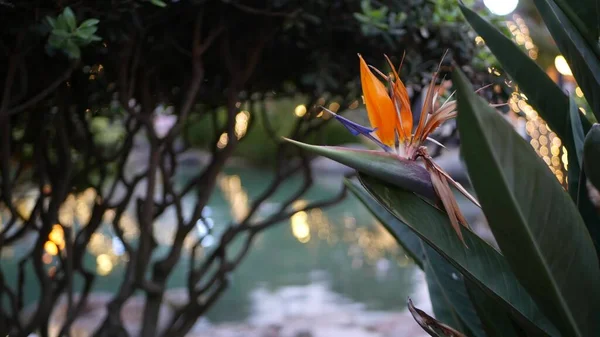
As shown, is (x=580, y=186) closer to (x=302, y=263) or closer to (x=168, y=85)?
(x=168, y=85)

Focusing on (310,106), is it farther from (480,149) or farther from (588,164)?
(480,149)

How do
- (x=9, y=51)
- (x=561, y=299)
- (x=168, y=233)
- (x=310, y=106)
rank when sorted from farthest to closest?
(x=168, y=233)
(x=310, y=106)
(x=9, y=51)
(x=561, y=299)

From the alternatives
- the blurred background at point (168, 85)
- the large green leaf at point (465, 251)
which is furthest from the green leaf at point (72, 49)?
the large green leaf at point (465, 251)

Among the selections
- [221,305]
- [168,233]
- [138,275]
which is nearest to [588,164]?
[138,275]

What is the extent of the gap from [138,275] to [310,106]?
791 mm

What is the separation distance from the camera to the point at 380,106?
2.64 feet

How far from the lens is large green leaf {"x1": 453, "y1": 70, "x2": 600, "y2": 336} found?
24.6 inches

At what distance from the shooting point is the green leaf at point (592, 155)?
2.61 feet

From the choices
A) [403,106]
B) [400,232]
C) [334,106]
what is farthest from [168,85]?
[403,106]

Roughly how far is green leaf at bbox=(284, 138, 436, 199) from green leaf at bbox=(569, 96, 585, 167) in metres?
0.29

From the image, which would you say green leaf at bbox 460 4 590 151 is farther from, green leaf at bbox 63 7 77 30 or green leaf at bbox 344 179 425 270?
green leaf at bbox 63 7 77 30

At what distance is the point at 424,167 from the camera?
801 millimetres

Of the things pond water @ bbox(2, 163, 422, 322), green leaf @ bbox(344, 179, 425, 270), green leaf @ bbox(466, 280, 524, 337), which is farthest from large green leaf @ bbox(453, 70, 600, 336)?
pond water @ bbox(2, 163, 422, 322)

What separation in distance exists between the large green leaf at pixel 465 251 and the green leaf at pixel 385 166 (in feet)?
0.06
